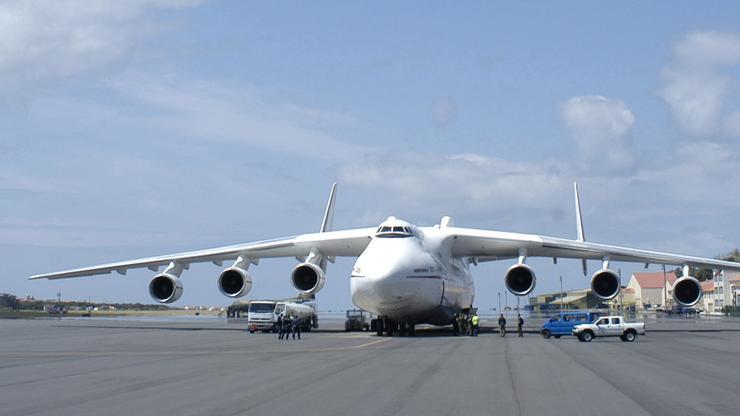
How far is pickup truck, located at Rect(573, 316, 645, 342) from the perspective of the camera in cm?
3183

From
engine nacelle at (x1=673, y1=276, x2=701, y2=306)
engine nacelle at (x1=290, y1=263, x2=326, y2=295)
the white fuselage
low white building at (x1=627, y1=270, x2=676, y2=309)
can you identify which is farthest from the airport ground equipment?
low white building at (x1=627, y1=270, x2=676, y2=309)

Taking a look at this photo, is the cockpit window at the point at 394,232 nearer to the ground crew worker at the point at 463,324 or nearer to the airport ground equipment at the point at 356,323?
the ground crew worker at the point at 463,324

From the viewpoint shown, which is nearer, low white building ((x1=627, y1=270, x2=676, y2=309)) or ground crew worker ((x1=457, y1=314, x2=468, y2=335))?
ground crew worker ((x1=457, y1=314, x2=468, y2=335))

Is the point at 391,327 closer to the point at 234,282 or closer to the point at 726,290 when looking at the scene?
the point at 234,282

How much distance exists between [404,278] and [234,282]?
9.47 meters

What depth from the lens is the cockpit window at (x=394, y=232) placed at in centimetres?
3306

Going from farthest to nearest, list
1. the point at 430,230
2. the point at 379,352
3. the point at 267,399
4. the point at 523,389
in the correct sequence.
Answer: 1. the point at 430,230
2. the point at 379,352
3. the point at 523,389
4. the point at 267,399

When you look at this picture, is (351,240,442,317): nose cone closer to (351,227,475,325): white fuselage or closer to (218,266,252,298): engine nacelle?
(351,227,475,325): white fuselage

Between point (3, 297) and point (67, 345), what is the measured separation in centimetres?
8673

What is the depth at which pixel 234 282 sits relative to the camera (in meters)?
37.5

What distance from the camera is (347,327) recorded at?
42.4 meters

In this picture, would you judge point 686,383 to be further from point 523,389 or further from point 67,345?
point 67,345

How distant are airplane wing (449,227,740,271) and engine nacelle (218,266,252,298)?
29.6 feet

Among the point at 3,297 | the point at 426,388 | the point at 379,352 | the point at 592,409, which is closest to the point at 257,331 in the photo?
the point at 379,352
